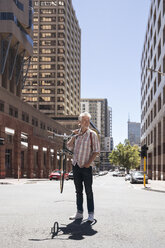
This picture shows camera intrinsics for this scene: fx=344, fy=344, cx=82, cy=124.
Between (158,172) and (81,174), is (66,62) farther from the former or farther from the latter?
(81,174)

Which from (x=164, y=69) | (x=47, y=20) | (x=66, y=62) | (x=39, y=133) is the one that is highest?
(x=47, y=20)

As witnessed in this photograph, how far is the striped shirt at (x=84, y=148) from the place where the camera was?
6.37 meters

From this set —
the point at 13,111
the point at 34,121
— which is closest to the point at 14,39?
the point at 13,111

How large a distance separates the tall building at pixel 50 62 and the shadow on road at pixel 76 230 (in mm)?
96385

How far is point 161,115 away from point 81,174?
36104 millimetres

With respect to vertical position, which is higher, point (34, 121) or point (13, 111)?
point (13, 111)

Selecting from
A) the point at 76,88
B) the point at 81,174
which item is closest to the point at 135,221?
the point at 81,174

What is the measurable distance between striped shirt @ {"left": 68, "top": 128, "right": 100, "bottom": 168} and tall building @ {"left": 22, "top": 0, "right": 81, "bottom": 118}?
9580 cm

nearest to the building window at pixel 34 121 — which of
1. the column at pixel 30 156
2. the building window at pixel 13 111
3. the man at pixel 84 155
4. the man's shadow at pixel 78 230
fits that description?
the building window at pixel 13 111

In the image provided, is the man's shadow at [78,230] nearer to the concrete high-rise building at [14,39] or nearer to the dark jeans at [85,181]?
the dark jeans at [85,181]

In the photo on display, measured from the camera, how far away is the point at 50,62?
104m

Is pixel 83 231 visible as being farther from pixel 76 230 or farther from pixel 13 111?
pixel 13 111

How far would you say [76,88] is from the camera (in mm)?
127062

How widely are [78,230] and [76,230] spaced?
0.11 feet
